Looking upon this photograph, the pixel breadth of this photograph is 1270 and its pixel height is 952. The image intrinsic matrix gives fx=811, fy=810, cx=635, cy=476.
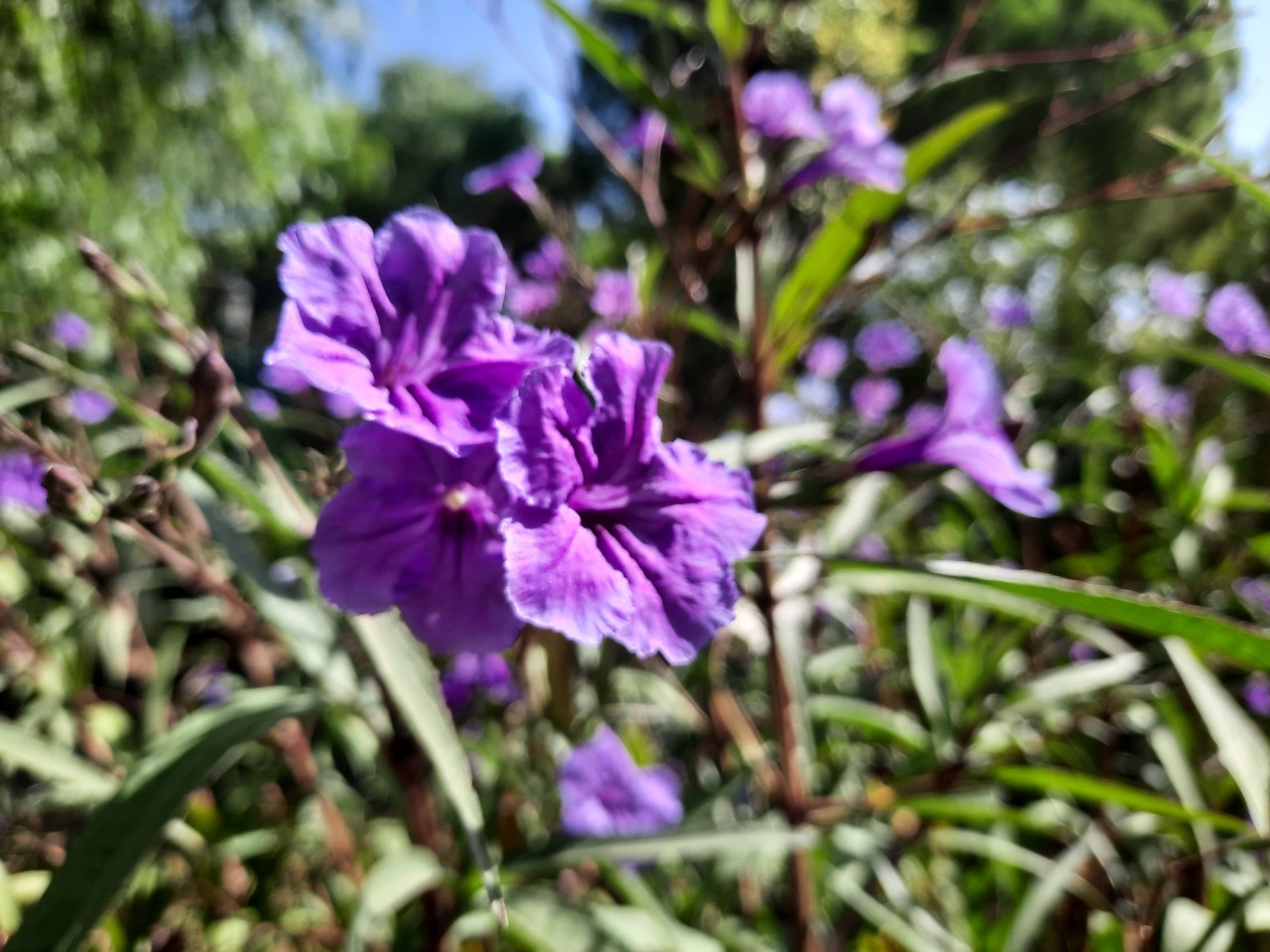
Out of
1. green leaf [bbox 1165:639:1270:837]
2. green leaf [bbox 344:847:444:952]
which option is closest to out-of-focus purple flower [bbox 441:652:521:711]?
green leaf [bbox 344:847:444:952]

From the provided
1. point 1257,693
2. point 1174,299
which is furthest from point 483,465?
point 1174,299

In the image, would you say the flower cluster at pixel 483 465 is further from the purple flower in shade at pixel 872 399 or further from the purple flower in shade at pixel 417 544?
the purple flower in shade at pixel 872 399

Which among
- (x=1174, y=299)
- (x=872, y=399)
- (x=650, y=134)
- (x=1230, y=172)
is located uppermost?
(x=1174, y=299)

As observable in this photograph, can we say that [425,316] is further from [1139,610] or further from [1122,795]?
[1122,795]

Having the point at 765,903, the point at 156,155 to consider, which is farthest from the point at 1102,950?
the point at 156,155

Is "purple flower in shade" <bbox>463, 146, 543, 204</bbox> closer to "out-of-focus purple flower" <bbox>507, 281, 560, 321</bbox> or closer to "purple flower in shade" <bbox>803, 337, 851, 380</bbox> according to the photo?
"out-of-focus purple flower" <bbox>507, 281, 560, 321</bbox>

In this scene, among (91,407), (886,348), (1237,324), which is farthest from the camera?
(886,348)

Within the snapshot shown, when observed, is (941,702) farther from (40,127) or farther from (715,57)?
(40,127)
